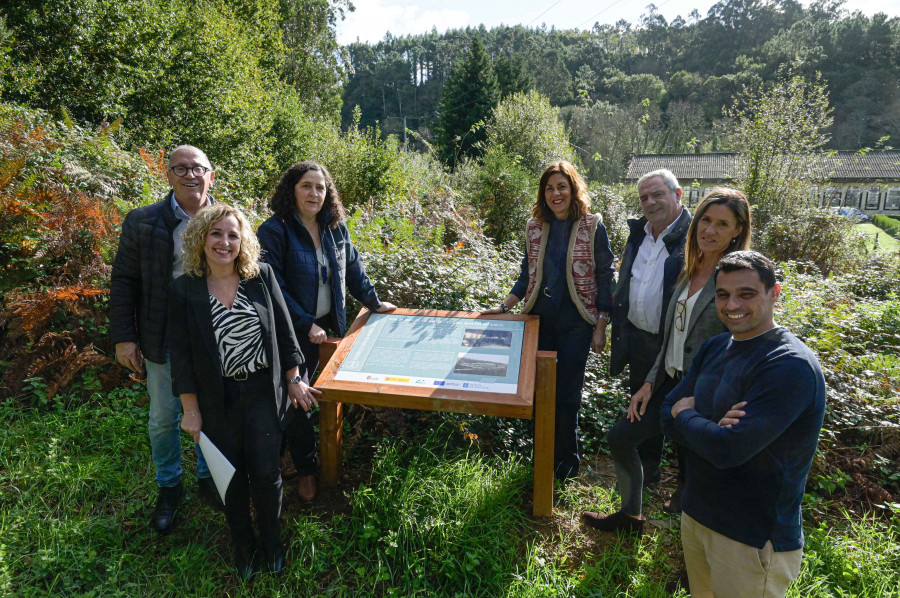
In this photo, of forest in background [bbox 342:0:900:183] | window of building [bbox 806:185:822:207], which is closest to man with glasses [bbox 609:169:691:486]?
window of building [bbox 806:185:822:207]

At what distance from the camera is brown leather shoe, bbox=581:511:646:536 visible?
2871 mm

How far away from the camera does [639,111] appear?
5512cm

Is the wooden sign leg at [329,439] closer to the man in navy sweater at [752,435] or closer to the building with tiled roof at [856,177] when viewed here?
the man in navy sweater at [752,435]

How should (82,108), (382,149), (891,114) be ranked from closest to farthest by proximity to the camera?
(82,108) → (382,149) → (891,114)

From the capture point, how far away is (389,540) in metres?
2.65

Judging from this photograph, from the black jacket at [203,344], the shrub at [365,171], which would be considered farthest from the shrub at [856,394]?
the shrub at [365,171]

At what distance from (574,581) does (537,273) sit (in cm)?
179

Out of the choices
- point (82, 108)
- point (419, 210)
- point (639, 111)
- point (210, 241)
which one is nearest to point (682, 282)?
point (210, 241)

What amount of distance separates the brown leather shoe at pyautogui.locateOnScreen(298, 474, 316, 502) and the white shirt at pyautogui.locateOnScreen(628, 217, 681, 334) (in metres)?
2.27

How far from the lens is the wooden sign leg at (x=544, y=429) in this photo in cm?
287

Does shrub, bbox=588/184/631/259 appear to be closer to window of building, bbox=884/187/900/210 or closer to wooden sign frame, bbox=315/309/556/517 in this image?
wooden sign frame, bbox=315/309/556/517

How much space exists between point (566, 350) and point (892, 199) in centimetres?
4361

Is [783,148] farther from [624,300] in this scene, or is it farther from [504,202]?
[624,300]

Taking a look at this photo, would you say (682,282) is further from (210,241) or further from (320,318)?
(210,241)
